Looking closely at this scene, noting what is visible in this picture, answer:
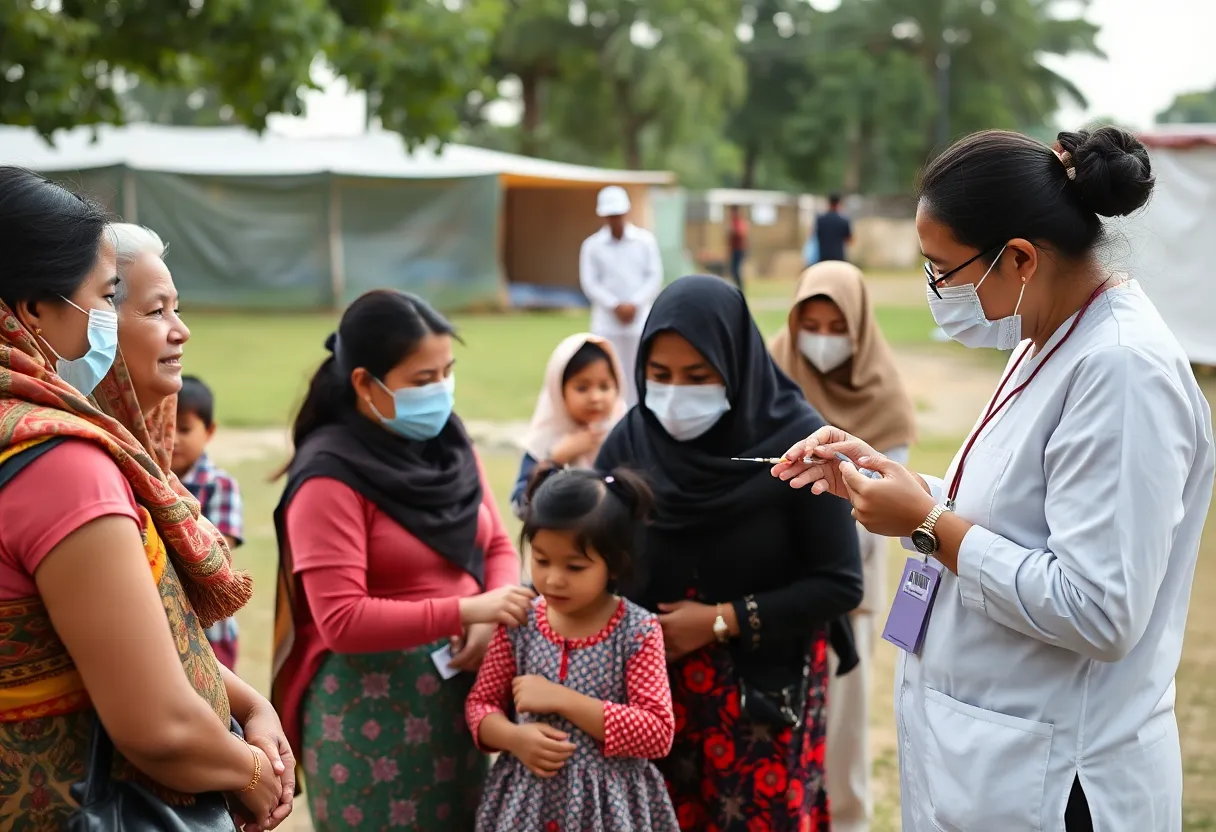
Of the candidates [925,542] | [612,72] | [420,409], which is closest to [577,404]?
[420,409]

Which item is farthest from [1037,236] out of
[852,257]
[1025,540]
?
[852,257]

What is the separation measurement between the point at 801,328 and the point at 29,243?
259cm

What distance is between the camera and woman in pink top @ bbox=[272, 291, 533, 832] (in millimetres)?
2723

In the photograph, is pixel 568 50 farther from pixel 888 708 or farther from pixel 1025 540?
pixel 1025 540

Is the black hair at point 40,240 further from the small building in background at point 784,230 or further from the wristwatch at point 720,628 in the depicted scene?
the small building in background at point 784,230

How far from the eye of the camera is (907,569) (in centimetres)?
216

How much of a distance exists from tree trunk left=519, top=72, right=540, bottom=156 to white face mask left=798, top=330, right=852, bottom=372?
2776cm

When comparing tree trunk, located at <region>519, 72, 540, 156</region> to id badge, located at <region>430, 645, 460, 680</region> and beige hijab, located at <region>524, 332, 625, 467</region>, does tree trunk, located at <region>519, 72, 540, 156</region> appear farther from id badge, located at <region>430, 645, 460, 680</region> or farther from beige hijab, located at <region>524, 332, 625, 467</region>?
id badge, located at <region>430, 645, 460, 680</region>

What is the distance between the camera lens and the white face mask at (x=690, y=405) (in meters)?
2.77

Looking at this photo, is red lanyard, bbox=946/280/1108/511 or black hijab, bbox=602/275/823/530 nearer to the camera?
red lanyard, bbox=946/280/1108/511

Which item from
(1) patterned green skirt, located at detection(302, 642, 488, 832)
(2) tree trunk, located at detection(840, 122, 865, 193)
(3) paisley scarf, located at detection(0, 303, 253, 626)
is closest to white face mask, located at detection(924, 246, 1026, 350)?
(3) paisley scarf, located at detection(0, 303, 253, 626)

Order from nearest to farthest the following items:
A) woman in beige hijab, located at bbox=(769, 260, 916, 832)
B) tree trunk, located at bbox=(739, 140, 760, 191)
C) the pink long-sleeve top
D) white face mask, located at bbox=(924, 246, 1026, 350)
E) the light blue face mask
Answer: the light blue face mask, white face mask, located at bbox=(924, 246, 1026, 350), the pink long-sleeve top, woman in beige hijab, located at bbox=(769, 260, 916, 832), tree trunk, located at bbox=(739, 140, 760, 191)

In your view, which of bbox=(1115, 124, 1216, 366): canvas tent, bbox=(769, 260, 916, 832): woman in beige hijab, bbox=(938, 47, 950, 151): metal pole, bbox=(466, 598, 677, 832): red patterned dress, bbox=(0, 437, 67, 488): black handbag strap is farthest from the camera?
bbox=(938, 47, 950, 151): metal pole

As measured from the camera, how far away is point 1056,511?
1.86 metres
